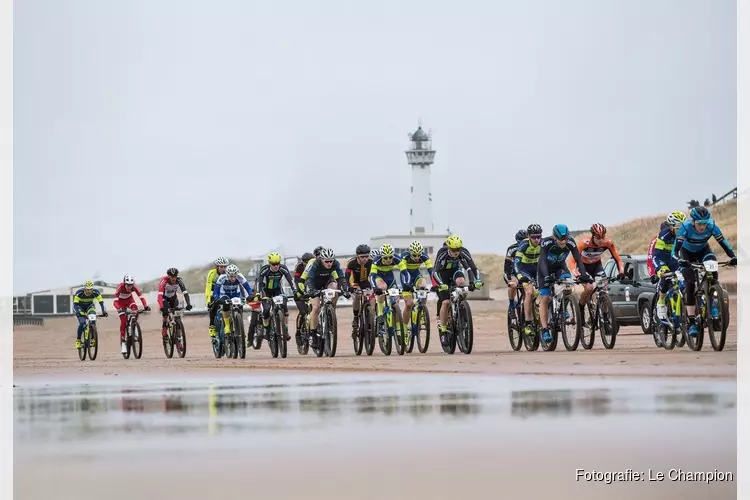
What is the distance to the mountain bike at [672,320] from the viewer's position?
63.2ft

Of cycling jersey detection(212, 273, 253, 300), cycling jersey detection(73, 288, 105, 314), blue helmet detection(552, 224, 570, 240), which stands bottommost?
cycling jersey detection(73, 288, 105, 314)

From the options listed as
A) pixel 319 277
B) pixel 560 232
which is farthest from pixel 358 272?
pixel 560 232

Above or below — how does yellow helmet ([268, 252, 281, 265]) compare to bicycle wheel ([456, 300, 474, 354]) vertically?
above

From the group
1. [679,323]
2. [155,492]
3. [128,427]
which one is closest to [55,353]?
[679,323]

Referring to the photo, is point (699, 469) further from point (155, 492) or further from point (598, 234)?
point (598, 234)

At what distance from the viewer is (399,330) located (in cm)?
2278

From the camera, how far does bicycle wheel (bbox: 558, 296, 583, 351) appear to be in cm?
2106

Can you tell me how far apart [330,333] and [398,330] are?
1.30 meters

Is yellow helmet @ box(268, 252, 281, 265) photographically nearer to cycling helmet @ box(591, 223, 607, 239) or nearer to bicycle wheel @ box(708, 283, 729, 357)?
cycling helmet @ box(591, 223, 607, 239)

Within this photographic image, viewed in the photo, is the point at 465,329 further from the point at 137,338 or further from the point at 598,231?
the point at 137,338

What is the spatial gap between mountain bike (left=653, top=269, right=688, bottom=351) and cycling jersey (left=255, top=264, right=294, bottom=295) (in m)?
6.77

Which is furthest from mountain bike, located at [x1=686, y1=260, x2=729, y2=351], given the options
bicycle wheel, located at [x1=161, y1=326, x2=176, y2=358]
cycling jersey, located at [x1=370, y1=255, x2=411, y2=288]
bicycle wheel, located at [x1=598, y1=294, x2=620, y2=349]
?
bicycle wheel, located at [x1=161, y1=326, x2=176, y2=358]

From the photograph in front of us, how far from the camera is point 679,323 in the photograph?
19.8m

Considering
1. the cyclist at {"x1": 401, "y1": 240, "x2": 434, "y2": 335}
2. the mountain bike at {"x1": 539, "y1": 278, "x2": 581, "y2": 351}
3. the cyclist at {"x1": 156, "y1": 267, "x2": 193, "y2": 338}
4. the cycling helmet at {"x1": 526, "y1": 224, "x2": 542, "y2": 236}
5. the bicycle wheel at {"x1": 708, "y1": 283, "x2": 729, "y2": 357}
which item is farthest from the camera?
the cyclist at {"x1": 156, "y1": 267, "x2": 193, "y2": 338}
